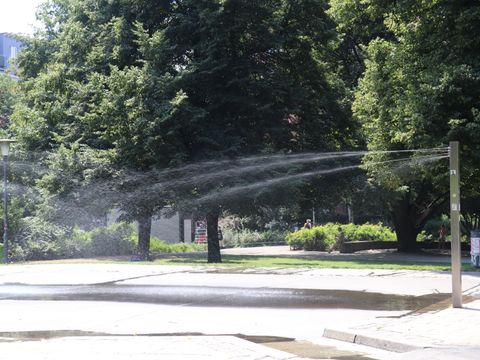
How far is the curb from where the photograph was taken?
8406 mm

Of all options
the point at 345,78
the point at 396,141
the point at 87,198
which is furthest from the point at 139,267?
the point at 345,78

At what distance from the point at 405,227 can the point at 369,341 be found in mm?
28812

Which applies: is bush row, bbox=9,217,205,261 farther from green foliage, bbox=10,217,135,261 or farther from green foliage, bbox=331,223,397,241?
green foliage, bbox=331,223,397,241

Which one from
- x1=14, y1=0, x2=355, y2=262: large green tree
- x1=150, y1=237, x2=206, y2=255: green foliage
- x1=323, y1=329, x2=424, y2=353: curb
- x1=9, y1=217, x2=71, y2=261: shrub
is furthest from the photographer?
x1=150, y1=237, x2=206, y2=255: green foliage

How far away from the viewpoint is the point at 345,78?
3381 cm

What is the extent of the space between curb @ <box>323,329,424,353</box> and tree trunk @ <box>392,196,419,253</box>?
27.8 meters

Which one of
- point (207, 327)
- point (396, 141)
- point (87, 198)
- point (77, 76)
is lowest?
point (207, 327)

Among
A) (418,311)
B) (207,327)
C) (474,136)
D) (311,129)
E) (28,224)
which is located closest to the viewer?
(207,327)

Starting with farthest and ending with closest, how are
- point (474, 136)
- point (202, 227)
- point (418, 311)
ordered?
point (202, 227)
point (474, 136)
point (418, 311)

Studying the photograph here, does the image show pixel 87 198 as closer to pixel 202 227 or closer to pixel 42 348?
pixel 42 348

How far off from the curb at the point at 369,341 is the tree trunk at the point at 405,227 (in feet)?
91.2

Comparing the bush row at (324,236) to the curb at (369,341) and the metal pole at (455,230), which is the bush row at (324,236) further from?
the curb at (369,341)

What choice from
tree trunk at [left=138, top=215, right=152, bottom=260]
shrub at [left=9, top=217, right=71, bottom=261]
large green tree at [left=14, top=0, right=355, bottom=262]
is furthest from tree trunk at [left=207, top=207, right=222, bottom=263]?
shrub at [left=9, top=217, right=71, bottom=261]

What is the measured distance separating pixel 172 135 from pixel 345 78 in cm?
1292
